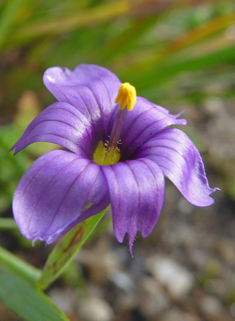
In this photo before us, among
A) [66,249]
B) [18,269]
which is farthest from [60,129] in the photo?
[18,269]

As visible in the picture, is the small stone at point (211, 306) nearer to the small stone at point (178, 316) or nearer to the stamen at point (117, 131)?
the small stone at point (178, 316)

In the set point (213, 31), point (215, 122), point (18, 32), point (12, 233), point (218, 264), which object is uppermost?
point (18, 32)

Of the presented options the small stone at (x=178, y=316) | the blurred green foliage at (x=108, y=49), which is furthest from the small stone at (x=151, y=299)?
the blurred green foliage at (x=108, y=49)

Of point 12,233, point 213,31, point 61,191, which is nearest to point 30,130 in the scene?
point 61,191

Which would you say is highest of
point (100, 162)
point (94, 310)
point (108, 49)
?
point (100, 162)

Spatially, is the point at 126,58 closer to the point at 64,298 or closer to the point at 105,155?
the point at 64,298

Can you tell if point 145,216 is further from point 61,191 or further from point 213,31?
point 213,31
